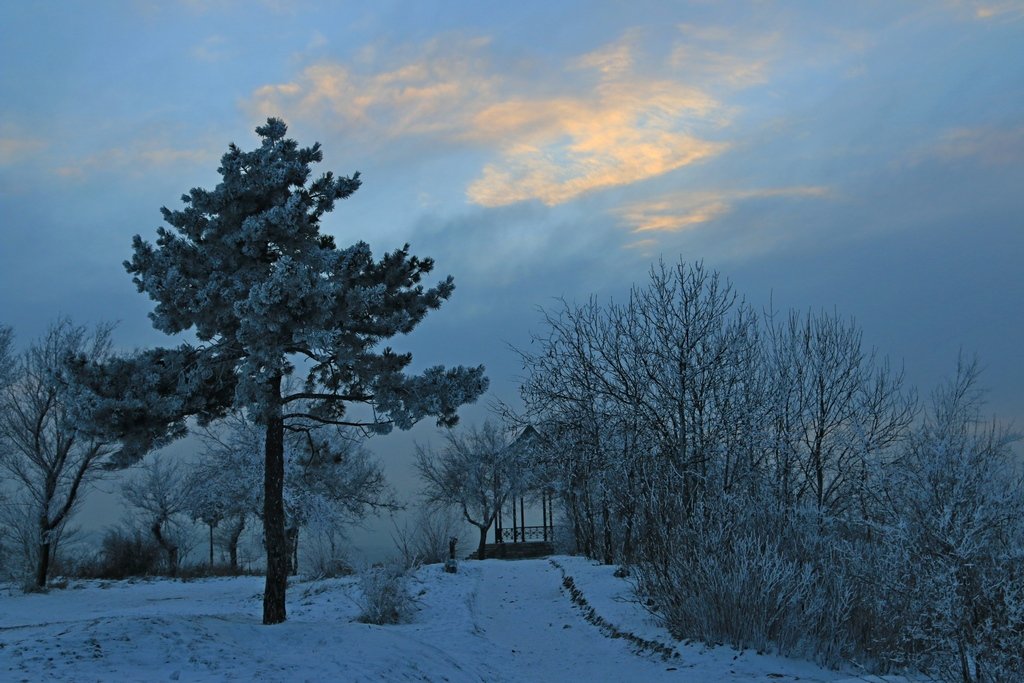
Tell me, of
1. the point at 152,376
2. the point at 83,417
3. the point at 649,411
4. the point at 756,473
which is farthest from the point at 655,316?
the point at 83,417

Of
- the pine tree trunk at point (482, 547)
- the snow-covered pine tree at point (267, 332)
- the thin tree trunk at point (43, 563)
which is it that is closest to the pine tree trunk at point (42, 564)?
the thin tree trunk at point (43, 563)

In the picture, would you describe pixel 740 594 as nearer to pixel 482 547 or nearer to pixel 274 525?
pixel 274 525

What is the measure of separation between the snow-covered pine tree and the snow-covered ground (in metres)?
2.51

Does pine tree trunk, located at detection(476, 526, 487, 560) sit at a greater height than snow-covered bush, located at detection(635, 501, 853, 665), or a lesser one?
lesser

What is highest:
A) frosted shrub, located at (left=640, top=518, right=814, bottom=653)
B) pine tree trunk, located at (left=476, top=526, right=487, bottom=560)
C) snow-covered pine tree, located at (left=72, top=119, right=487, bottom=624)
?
snow-covered pine tree, located at (left=72, top=119, right=487, bottom=624)

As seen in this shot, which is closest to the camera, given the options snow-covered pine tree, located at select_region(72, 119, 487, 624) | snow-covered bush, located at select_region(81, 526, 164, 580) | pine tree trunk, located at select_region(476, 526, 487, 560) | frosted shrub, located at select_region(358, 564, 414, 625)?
snow-covered pine tree, located at select_region(72, 119, 487, 624)

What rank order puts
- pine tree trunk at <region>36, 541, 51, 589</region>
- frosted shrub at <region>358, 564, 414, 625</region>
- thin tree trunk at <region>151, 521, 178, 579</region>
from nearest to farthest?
1. frosted shrub at <region>358, 564, 414, 625</region>
2. pine tree trunk at <region>36, 541, 51, 589</region>
3. thin tree trunk at <region>151, 521, 178, 579</region>

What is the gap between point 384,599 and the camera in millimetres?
13984

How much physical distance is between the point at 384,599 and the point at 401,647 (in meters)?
3.98

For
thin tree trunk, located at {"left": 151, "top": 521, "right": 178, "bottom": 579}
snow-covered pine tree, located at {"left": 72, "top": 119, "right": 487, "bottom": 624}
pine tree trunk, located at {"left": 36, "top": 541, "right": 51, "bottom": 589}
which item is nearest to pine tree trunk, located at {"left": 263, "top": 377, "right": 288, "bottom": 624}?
snow-covered pine tree, located at {"left": 72, "top": 119, "right": 487, "bottom": 624}

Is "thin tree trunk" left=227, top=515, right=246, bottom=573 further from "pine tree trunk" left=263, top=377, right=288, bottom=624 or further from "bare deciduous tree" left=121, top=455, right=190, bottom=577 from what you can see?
"pine tree trunk" left=263, top=377, right=288, bottom=624

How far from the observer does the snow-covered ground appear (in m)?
8.14

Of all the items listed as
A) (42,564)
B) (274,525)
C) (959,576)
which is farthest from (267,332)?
(42,564)

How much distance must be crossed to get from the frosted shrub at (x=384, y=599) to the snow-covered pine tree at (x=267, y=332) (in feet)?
6.64
